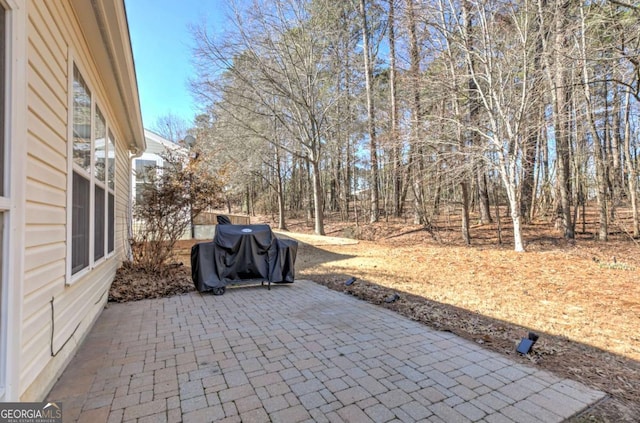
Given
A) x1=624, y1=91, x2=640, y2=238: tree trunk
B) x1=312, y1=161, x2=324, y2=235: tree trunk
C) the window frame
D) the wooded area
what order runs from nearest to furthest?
the window frame < the wooded area < x1=624, y1=91, x2=640, y2=238: tree trunk < x1=312, y1=161, x2=324, y2=235: tree trunk

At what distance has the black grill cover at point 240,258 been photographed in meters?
5.25

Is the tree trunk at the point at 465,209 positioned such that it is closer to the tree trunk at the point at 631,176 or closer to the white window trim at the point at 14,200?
the tree trunk at the point at 631,176

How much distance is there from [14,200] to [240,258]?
A: 158 inches

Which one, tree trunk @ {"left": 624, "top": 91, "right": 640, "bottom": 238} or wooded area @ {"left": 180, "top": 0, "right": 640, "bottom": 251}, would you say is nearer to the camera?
wooded area @ {"left": 180, "top": 0, "right": 640, "bottom": 251}

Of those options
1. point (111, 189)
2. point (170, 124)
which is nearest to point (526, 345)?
point (111, 189)

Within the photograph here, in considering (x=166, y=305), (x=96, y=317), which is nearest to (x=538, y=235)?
(x=166, y=305)

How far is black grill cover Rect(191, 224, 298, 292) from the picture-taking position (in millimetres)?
5254

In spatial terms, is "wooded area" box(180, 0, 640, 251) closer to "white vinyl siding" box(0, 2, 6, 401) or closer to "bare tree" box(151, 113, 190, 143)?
"white vinyl siding" box(0, 2, 6, 401)

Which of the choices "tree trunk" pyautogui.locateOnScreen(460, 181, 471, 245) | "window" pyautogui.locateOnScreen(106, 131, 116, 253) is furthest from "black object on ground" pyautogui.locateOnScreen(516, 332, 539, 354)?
"tree trunk" pyautogui.locateOnScreen(460, 181, 471, 245)

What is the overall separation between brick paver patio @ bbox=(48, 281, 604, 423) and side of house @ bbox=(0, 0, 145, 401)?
38 cm

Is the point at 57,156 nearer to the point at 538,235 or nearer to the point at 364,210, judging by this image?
the point at 538,235

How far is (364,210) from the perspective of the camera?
1645 cm

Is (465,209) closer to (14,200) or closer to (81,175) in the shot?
(81,175)

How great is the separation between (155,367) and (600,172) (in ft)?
42.4
